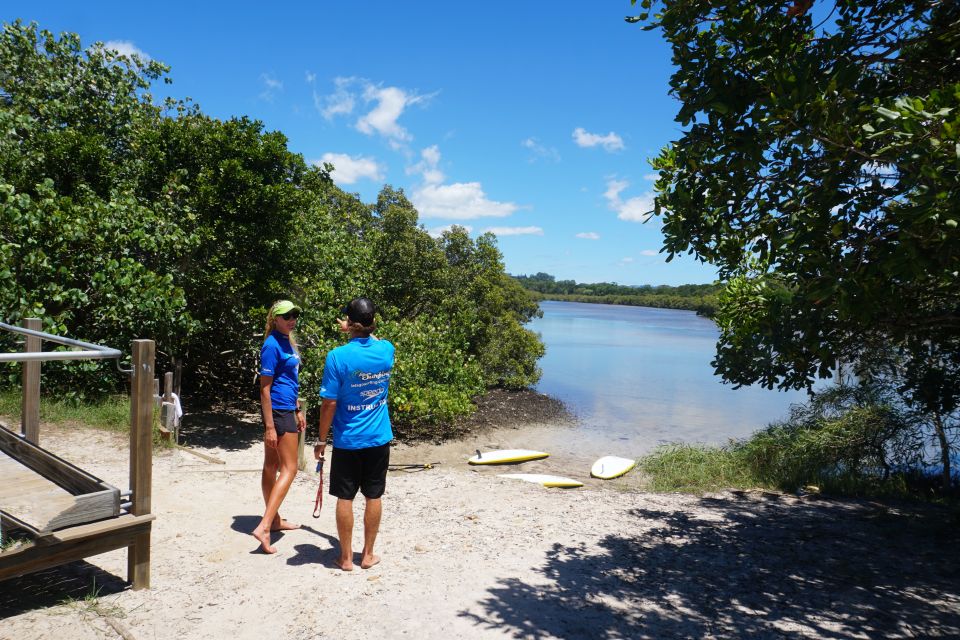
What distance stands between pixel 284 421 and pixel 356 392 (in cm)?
98

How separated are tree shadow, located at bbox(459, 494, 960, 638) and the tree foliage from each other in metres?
1.70

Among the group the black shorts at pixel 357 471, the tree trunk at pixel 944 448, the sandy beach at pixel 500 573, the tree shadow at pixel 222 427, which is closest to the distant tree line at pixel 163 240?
the tree shadow at pixel 222 427

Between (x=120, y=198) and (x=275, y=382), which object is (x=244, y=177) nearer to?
(x=120, y=198)

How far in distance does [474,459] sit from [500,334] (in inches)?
376

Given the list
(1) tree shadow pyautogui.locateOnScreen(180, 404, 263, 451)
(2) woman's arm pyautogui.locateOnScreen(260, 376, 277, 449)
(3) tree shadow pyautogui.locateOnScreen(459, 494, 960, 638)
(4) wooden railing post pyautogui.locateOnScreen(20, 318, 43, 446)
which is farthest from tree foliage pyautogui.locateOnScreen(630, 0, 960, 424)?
(1) tree shadow pyautogui.locateOnScreen(180, 404, 263, 451)

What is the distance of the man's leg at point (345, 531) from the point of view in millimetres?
4160

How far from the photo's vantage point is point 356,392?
4031 mm

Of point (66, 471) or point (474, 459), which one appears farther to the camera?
point (474, 459)

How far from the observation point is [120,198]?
9.28m

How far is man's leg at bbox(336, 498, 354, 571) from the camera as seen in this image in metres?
4.16

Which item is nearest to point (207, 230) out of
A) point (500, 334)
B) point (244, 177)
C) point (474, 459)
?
point (244, 177)

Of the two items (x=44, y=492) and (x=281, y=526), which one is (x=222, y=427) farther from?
(x=44, y=492)

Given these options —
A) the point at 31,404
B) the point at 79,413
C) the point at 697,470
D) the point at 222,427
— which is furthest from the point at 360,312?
the point at 222,427

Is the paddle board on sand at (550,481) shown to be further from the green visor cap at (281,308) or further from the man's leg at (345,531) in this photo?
the green visor cap at (281,308)
